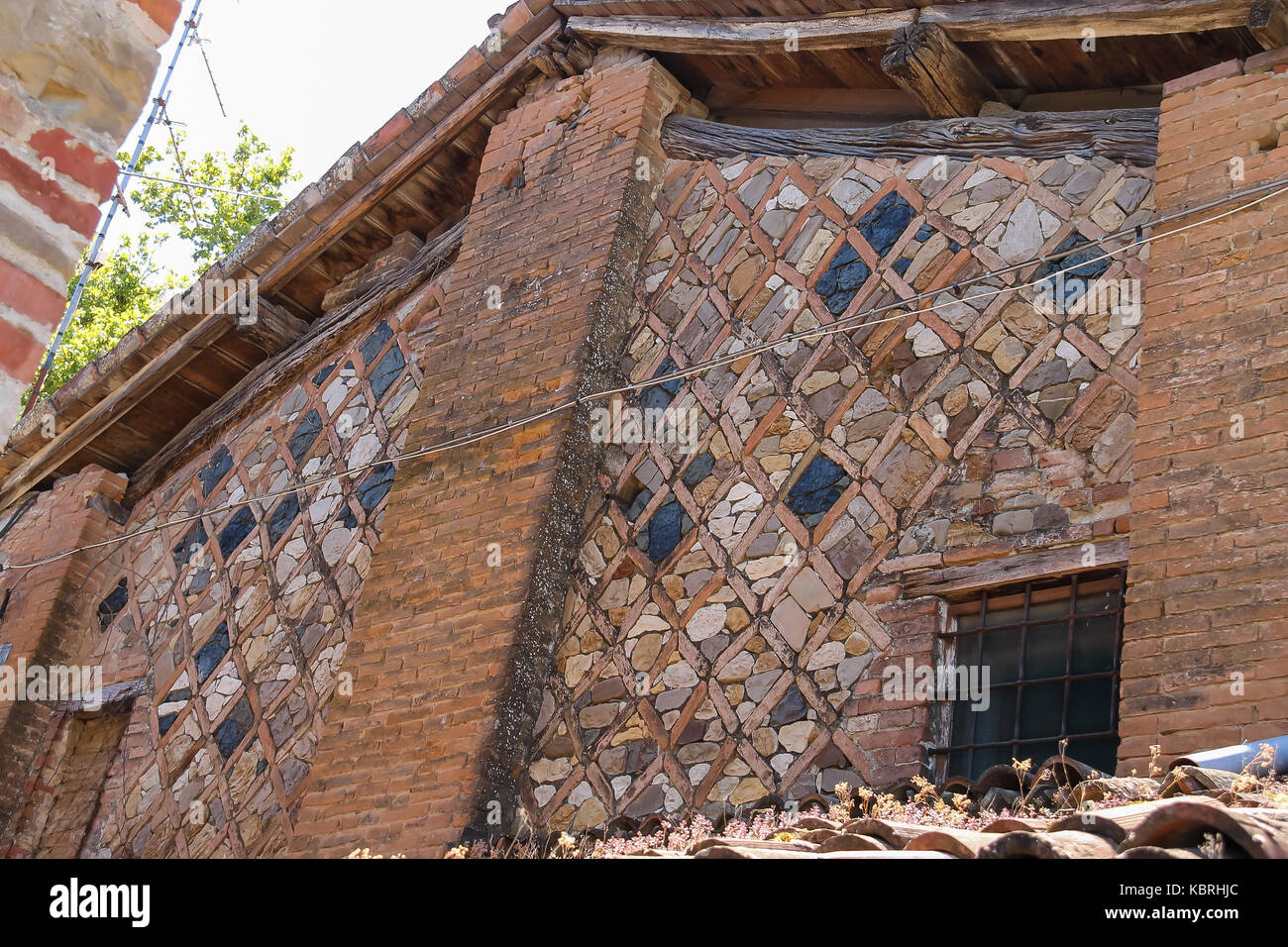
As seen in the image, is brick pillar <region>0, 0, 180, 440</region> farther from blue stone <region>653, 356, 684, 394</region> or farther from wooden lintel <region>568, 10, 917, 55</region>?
wooden lintel <region>568, 10, 917, 55</region>

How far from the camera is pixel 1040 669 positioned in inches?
257

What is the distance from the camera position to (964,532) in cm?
688

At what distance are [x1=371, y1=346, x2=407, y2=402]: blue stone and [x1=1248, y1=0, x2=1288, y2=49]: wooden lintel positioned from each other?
5.92m

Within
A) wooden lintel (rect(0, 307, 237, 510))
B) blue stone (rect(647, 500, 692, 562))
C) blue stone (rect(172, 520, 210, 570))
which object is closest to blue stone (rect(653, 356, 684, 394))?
blue stone (rect(647, 500, 692, 562))

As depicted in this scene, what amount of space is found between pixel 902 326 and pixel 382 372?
4.33m

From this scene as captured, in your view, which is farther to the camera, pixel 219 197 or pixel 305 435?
pixel 219 197

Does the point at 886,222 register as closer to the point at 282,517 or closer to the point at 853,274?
the point at 853,274

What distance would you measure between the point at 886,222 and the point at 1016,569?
232cm

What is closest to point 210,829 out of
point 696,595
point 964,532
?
point 696,595

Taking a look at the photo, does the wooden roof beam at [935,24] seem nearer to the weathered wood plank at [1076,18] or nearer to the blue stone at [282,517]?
the weathered wood plank at [1076,18]

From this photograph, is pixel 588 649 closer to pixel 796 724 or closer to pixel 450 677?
pixel 450 677

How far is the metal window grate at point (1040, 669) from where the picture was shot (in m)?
6.28

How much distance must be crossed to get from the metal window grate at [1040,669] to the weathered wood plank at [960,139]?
7.43 ft

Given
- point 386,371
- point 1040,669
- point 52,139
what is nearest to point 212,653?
point 386,371
